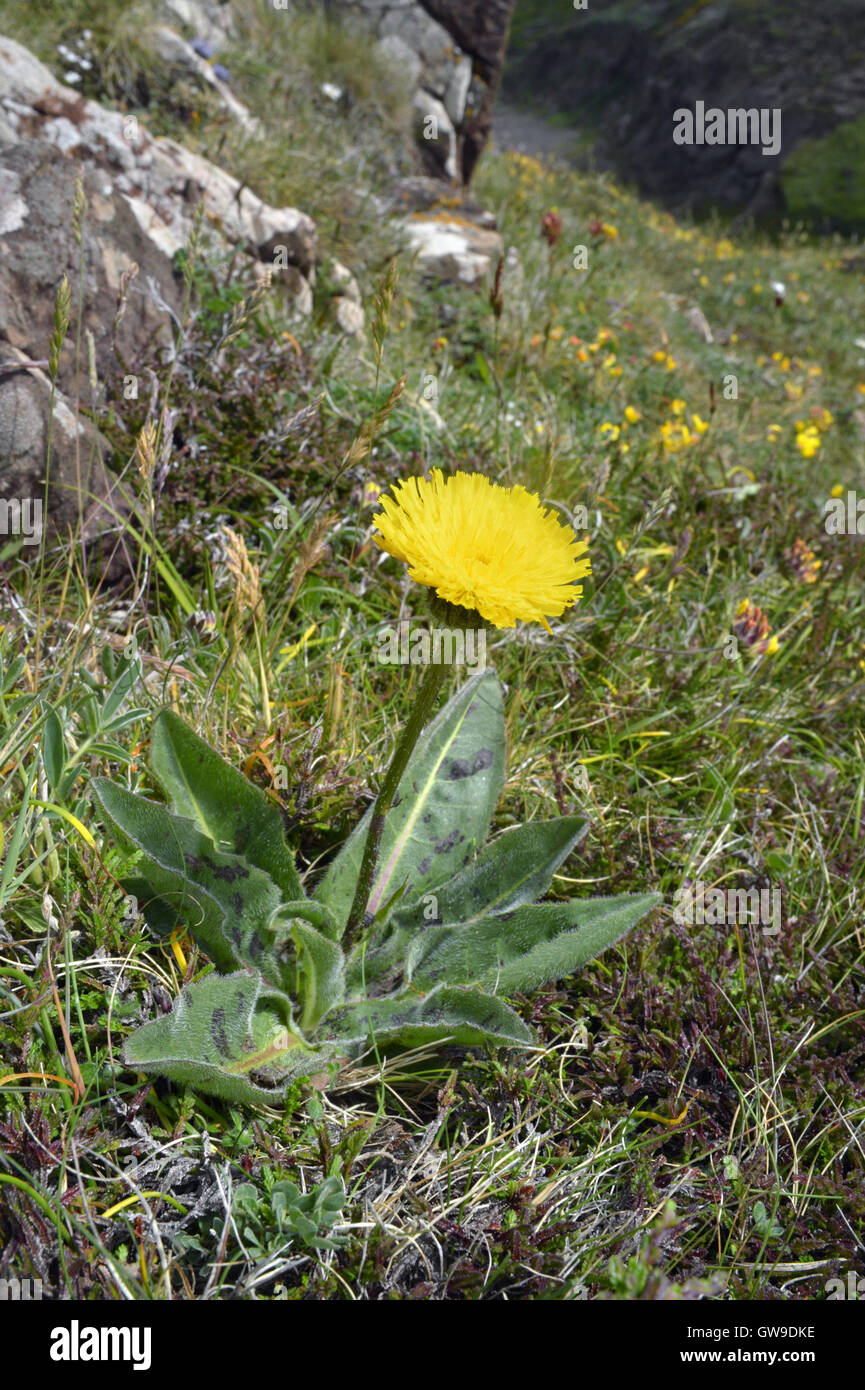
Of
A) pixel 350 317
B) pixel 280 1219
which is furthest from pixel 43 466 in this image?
pixel 350 317

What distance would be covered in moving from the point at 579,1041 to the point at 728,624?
5.60ft

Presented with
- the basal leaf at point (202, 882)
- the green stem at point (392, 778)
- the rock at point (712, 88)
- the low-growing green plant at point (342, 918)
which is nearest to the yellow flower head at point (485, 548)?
the green stem at point (392, 778)

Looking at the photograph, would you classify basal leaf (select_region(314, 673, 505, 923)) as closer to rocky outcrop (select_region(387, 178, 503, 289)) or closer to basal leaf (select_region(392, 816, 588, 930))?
basal leaf (select_region(392, 816, 588, 930))

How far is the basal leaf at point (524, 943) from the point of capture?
1.74 m

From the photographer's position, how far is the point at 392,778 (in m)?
1.49

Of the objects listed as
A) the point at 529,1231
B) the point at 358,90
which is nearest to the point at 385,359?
the point at 529,1231

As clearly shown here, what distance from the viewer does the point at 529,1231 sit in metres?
1.53

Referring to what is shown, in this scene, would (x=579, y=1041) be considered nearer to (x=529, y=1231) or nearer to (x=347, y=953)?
(x=529, y=1231)

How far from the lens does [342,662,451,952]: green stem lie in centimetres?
138

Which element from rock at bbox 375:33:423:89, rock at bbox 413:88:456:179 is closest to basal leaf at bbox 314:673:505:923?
rock at bbox 413:88:456:179

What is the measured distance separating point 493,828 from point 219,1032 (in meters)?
1.01

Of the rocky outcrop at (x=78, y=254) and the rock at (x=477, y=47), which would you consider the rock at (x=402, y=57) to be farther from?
the rocky outcrop at (x=78, y=254)

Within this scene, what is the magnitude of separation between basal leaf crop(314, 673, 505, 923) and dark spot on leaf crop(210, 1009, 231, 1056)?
0.49m

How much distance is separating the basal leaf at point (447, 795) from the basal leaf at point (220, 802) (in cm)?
19
